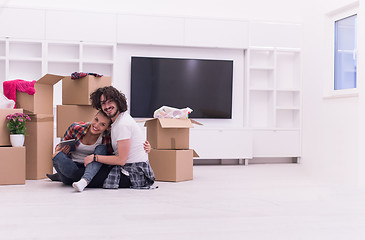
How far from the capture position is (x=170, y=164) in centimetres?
424

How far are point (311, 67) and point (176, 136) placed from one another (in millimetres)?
1754

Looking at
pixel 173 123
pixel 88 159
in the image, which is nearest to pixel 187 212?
pixel 88 159

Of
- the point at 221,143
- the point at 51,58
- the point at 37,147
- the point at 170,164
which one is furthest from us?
the point at 221,143

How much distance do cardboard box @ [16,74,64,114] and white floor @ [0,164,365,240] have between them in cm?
65

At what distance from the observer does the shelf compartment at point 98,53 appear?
6113mm

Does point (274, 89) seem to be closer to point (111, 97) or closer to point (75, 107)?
point (75, 107)

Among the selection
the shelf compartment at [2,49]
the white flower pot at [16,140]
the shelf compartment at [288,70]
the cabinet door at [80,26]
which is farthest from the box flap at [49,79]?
the shelf compartment at [288,70]

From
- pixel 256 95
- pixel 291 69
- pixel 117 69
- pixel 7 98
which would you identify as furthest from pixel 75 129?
pixel 291 69

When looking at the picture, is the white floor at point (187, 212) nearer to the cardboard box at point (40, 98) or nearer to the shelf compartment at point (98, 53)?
the cardboard box at point (40, 98)

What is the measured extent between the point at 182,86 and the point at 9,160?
2937mm

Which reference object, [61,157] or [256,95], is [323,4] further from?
[61,157]

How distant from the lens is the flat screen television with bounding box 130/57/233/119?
244 inches

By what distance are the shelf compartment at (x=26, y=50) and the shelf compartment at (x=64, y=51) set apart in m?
0.13

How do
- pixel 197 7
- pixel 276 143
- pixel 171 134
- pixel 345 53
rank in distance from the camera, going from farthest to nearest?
pixel 197 7
pixel 276 143
pixel 345 53
pixel 171 134
